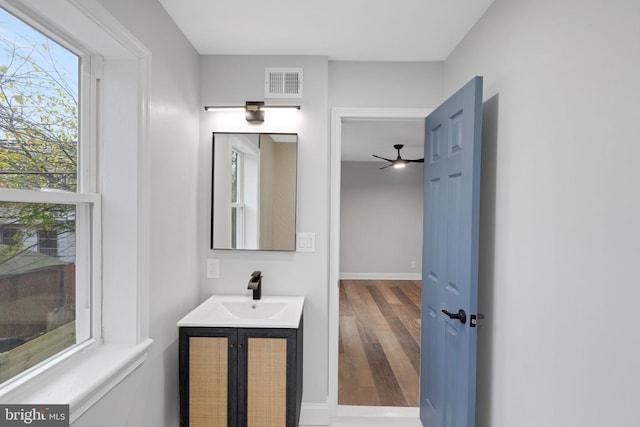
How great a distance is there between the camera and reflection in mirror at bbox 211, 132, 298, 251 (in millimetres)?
2336

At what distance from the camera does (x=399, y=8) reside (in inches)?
68.8

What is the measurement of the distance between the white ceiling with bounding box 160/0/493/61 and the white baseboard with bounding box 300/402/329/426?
Answer: 240 cm

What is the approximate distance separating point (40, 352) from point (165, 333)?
0.64m

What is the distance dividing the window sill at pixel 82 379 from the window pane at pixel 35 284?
0.06 meters

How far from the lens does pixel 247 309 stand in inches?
87.4

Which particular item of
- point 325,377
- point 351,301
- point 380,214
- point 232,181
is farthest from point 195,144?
point 380,214

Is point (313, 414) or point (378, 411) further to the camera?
point (378, 411)

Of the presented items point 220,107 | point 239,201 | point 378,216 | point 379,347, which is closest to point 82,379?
point 239,201

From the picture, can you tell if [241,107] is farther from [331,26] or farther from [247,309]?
[247,309]

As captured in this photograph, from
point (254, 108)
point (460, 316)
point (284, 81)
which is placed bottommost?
point (460, 316)

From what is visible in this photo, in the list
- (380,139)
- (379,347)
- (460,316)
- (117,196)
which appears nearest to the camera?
(117,196)

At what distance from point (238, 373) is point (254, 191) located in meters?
1.13

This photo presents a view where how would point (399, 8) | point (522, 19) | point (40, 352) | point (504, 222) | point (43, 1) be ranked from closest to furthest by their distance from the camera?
1. point (43, 1)
2. point (40, 352)
3. point (522, 19)
4. point (504, 222)
5. point (399, 8)

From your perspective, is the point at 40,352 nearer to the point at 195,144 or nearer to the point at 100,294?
the point at 100,294
